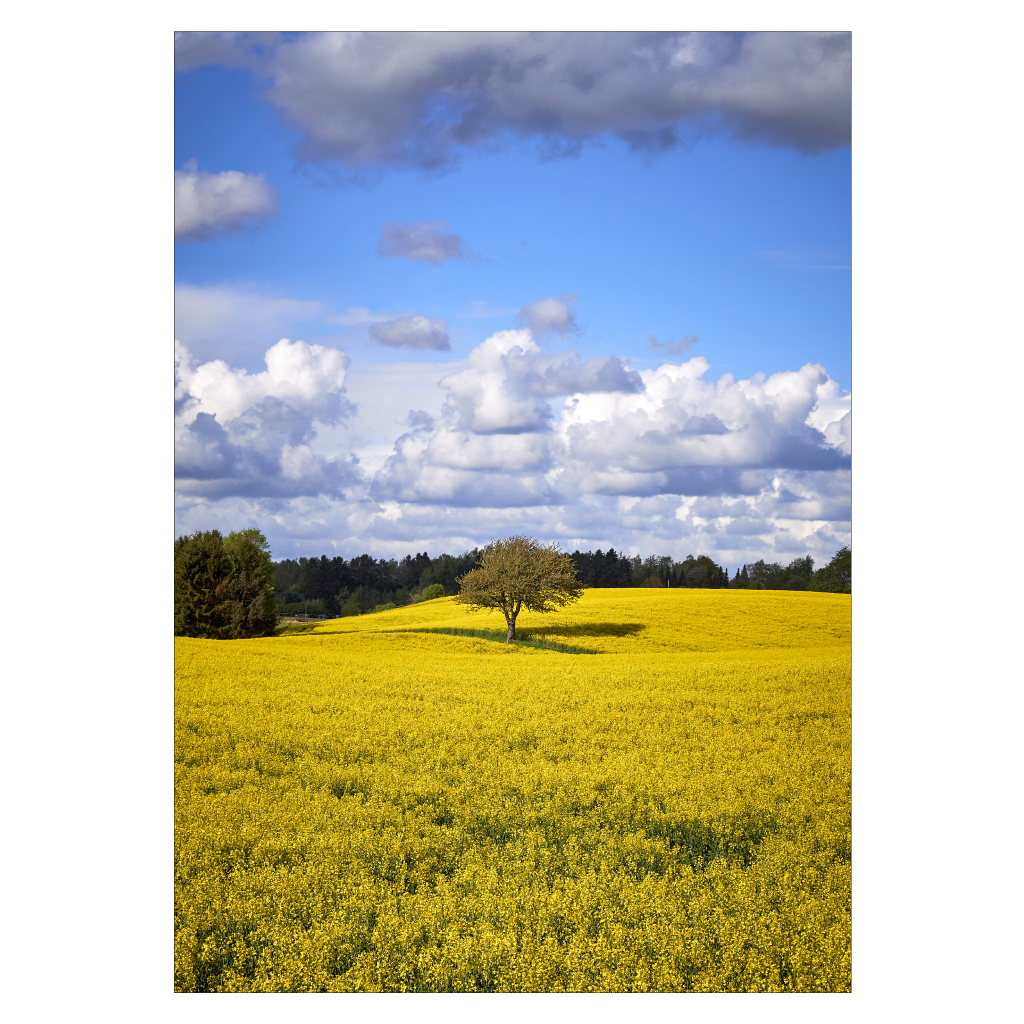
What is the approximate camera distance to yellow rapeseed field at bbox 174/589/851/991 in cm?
434

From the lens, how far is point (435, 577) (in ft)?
219

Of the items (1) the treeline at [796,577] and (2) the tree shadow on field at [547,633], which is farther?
(1) the treeline at [796,577]

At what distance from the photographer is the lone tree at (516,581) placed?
2956 centimetres

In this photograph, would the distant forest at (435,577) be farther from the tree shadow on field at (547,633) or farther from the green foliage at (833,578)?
the tree shadow on field at (547,633)

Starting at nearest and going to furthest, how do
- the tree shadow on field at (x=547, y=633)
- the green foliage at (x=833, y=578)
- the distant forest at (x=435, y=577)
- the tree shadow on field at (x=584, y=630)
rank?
the tree shadow on field at (x=547, y=633) < the tree shadow on field at (x=584, y=630) < the green foliage at (x=833, y=578) < the distant forest at (x=435, y=577)

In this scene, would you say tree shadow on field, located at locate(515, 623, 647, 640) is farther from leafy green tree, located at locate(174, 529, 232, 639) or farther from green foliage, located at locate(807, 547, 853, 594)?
green foliage, located at locate(807, 547, 853, 594)

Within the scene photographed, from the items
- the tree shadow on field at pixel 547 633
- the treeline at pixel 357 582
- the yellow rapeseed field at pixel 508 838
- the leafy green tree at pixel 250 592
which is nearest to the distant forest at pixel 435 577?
the treeline at pixel 357 582

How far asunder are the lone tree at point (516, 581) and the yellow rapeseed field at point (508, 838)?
1727 centimetres

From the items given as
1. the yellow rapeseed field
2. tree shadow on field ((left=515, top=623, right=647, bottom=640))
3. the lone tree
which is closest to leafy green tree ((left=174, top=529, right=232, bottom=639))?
the lone tree
